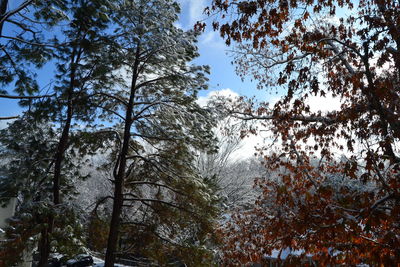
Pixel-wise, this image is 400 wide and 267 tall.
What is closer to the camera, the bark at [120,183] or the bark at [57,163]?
the bark at [57,163]

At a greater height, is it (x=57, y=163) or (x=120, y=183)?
(x=57, y=163)

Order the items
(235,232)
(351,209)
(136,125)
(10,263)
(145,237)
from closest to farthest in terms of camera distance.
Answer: (351,209), (10,263), (145,237), (136,125), (235,232)

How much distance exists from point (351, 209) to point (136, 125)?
744 cm

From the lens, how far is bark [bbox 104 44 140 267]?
8891mm

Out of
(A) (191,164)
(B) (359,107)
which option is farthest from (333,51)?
(A) (191,164)

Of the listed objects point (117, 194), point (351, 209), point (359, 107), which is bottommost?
point (351, 209)

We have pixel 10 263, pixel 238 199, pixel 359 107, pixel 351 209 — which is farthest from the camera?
pixel 238 199

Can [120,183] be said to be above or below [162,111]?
below

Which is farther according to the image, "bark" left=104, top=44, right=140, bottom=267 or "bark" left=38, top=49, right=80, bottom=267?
"bark" left=104, top=44, right=140, bottom=267

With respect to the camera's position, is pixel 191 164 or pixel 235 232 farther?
pixel 235 232

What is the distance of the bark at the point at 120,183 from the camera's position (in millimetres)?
8891

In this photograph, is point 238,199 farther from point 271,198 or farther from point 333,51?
point 333,51

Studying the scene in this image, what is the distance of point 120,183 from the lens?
953 centimetres

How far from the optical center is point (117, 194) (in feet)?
30.8
